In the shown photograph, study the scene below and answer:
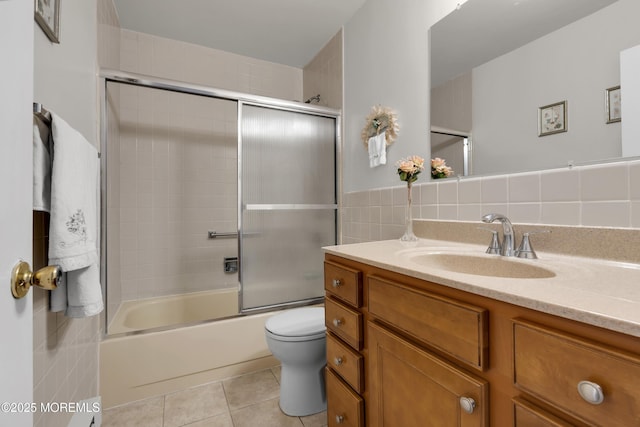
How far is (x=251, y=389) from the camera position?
1.64m

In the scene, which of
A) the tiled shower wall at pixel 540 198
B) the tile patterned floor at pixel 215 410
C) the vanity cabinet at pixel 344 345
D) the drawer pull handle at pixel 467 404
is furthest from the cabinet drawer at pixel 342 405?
the tiled shower wall at pixel 540 198

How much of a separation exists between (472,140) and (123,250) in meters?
2.62

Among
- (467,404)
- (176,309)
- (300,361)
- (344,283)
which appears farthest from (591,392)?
(176,309)

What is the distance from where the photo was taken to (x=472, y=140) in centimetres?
124

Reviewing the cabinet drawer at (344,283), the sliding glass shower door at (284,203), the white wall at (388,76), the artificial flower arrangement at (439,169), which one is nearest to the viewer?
the cabinet drawer at (344,283)

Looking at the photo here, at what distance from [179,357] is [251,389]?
477mm

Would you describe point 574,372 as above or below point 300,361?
above

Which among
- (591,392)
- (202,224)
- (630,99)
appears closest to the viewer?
(591,392)

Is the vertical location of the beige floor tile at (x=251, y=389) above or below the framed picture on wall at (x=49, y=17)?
below

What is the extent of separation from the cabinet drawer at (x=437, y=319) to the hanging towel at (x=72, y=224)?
3.23ft

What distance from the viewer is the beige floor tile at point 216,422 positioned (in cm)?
136

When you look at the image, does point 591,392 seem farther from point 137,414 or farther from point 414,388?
point 137,414

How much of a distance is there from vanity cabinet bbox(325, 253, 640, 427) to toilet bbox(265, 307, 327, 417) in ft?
1.02

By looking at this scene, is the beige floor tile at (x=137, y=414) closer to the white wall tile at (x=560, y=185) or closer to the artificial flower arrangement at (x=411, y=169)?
the artificial flower arrangement at (x=411, y=169)
